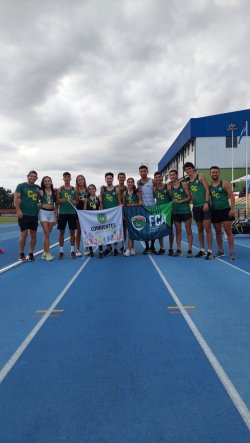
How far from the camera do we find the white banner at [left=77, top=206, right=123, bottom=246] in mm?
8727

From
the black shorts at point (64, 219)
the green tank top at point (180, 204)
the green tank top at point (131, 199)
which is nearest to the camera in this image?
the green tank top at point (180, 204)

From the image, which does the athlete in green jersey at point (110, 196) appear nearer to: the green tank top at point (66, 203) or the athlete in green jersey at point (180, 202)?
the green tank top at point (66, 203)

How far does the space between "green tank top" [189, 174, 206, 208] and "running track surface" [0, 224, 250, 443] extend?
2.81 meters

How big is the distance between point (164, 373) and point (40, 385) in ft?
2.86

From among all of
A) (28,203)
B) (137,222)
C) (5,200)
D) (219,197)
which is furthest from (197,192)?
(5,200)

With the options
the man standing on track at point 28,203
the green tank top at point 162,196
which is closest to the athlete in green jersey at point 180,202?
the green tank top at point 162,196

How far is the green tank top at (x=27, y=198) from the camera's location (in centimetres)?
802

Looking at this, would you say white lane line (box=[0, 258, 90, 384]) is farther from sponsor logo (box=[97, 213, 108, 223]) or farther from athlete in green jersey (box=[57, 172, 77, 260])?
sponsor logo (box=[97, 213, 108, 223])

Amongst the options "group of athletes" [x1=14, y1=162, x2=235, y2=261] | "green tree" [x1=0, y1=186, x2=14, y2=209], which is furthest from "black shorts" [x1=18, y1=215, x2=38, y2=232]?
"green tree" [x1=0, y1=186, x2=14, y2=209]

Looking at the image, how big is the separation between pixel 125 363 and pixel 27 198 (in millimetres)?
5845

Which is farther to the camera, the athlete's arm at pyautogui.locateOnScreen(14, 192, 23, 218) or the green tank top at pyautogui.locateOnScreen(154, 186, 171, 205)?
the green tank top at pyautogui.locateOnScreen(154, 186, 171, 205)

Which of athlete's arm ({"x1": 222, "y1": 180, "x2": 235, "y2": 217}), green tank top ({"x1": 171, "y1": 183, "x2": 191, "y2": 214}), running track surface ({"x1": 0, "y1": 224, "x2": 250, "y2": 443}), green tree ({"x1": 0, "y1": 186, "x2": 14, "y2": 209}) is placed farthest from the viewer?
green tree ({"x1": 0, "y1": 186, "x2": 14, "y2": 209})

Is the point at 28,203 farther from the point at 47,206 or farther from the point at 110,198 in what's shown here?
the point at 110,198

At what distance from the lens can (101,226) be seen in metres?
8.76
